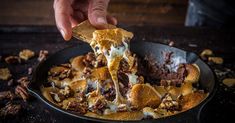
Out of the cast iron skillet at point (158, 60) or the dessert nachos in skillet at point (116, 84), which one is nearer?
the cast iron skillet at point (158, 60)

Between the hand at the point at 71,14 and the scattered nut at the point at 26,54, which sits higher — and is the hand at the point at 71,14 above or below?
above

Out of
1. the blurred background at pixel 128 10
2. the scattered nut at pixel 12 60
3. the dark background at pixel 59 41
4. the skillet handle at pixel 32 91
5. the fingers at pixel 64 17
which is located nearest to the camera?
the skillet handle at pixel 32 91

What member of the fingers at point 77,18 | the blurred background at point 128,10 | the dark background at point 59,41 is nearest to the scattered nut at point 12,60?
the dark background at point 59,41

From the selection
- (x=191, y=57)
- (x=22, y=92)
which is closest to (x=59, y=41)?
(x=22, y=92)

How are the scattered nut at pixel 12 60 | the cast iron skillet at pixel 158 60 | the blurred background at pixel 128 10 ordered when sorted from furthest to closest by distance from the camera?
the blurred background at pixel 128 10 < the scattered nut at pixel 12 60 < the cast iron skillet at pixel 158 60

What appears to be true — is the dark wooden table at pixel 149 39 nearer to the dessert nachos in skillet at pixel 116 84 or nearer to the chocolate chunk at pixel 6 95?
the chocolate chunk at pixel 6 95

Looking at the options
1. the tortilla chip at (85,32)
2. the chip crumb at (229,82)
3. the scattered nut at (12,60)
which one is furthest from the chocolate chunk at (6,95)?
the chip crumb at (229,82)

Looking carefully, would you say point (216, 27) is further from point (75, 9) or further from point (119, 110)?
point (119, 110)

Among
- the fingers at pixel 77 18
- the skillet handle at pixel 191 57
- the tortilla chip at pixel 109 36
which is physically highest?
the fingers at pixel 77 18
